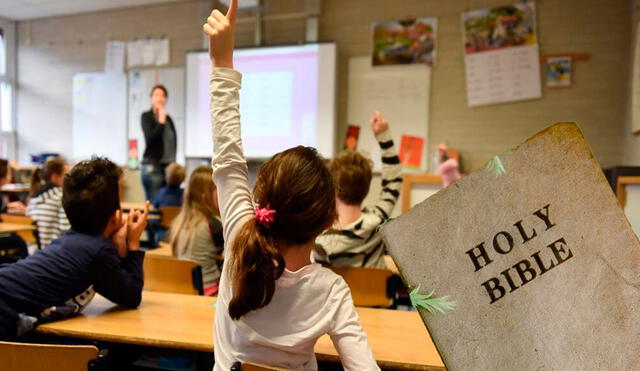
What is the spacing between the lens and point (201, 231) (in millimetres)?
2510

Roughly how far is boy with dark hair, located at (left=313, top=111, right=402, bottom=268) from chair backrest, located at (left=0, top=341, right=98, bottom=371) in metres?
1.02

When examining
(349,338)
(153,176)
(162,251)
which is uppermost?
(153,176)

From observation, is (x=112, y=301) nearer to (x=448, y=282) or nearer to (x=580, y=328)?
(x=448, y=282)

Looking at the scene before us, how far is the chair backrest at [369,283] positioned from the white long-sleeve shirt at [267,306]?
77 centimetres

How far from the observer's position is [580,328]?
596mm

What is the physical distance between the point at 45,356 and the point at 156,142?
4.50 meters

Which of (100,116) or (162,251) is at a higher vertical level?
(100,116)

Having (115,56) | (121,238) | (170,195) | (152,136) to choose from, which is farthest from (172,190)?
(121,238)

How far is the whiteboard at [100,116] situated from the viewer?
6.47 m

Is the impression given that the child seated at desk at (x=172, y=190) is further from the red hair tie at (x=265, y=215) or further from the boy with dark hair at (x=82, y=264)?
the red hair tie at (x=265, y=215)

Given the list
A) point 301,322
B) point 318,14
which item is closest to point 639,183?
point 301,322

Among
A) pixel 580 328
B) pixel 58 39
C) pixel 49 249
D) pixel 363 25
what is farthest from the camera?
pixel 58 39

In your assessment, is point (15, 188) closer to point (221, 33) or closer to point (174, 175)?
point (174, 175)

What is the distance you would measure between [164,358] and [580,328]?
1416 mm
